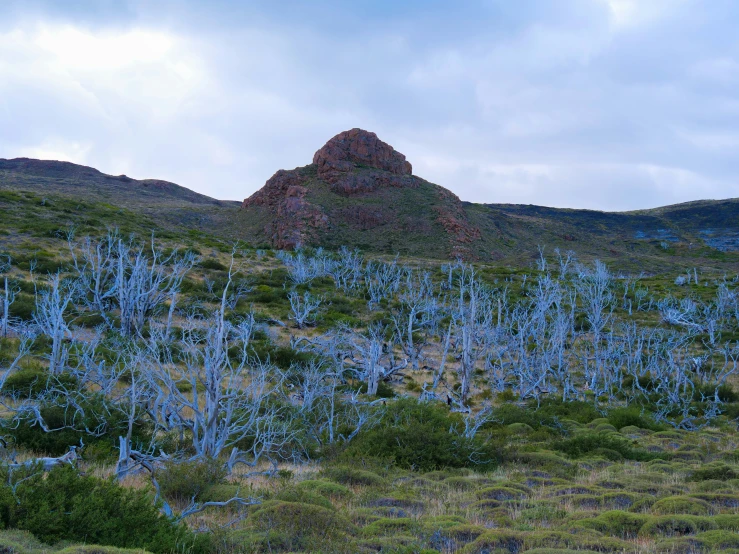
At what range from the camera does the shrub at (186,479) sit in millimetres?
6379

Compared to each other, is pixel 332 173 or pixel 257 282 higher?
pixel 332 173

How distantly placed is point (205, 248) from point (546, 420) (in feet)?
115

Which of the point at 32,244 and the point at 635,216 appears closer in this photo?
the point at 32,244

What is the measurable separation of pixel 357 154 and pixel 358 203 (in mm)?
12829

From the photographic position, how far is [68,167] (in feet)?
372

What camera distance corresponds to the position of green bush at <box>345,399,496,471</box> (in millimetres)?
9805

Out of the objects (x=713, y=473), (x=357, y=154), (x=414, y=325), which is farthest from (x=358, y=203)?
(x=713, y=473)

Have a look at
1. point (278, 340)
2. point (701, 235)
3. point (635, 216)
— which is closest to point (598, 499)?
point (278, 340)

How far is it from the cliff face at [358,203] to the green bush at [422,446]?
49570mm

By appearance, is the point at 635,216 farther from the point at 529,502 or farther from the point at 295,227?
the point at 529,502

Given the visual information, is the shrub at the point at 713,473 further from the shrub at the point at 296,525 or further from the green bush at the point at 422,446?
the shrub at the point at 296,525

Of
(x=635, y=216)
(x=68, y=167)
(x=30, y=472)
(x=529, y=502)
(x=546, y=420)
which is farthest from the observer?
(x=68, y=167)

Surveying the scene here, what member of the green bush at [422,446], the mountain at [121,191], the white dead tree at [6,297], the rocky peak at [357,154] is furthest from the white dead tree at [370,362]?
the rocky peak at [357,154]

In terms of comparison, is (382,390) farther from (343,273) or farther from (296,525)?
(343,273)
